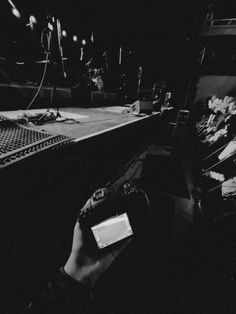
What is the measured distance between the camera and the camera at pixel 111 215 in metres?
1.50

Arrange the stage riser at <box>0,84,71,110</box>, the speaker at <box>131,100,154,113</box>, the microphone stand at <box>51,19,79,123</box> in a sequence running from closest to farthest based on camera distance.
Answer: the microphone stand at <box>51,19,79,123</box>, the stage riser at <box>0,84,71,110</box>, the speaker at <box>131,100,154,113</box>

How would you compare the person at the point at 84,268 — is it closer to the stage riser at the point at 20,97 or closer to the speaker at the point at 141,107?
the stage riser at the point at 20,97

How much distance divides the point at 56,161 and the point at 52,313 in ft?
4.05

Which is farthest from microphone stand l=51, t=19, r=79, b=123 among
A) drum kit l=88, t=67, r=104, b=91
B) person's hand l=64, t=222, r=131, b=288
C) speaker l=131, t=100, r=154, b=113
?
speaker l=131, t=100, r=154, b=113

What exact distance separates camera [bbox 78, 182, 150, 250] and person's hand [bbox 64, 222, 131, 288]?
78 mm

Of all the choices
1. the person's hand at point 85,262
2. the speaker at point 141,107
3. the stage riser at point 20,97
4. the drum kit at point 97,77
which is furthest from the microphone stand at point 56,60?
the speaker at point 141,107

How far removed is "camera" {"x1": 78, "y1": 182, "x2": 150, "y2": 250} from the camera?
1.50 meters

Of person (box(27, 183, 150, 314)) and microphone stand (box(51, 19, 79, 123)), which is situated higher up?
microphone stand (box(51, 19, 79, 123))

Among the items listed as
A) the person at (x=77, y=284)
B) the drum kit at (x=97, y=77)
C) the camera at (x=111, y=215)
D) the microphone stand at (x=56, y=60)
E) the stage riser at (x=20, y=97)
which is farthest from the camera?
the drum kit at (x=97, y=77)

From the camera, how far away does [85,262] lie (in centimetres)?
158

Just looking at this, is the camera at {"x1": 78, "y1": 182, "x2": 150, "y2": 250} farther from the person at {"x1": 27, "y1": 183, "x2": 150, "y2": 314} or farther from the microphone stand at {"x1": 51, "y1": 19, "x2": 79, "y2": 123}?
the microphone stand at {"x1": 51, "y1": 19, "x2": 79, "y2": 123}

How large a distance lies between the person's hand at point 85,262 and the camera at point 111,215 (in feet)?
0.25

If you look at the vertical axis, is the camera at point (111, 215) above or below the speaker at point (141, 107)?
below

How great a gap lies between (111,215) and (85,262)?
50 centimetres
